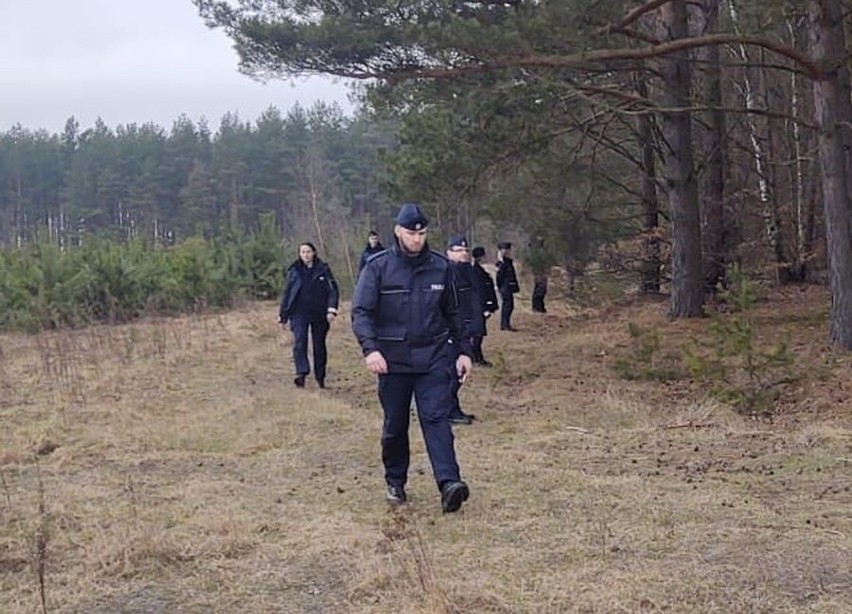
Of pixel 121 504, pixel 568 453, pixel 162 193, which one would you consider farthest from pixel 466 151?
pixel 162 193

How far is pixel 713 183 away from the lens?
1986 centimetres

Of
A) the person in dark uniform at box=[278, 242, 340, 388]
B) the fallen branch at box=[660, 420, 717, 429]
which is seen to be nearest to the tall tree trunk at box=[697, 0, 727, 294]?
the person in dark uniform at box=[278, 242, 340, 388]

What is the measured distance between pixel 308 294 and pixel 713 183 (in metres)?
9.93

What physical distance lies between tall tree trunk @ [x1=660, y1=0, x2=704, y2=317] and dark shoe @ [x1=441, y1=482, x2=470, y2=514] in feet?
41.1

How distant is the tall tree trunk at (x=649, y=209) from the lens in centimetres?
2141

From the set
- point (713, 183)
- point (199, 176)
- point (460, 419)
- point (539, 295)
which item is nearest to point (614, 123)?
point (713, 183)

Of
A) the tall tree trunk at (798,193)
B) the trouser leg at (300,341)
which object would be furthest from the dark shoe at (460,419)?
the tall tree trunk at (798,193)

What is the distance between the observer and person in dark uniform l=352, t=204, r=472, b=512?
6.44 m

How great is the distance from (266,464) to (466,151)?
31.5 feet

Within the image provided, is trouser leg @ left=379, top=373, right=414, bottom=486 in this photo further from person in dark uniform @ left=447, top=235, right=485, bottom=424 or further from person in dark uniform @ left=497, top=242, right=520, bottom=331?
person in dark uniform @ left=497, top=242, right=520, bottom=331

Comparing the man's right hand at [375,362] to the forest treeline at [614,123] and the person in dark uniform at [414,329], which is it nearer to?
the person in dark uniform at [414,329]

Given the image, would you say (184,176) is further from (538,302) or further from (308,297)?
(308,297)

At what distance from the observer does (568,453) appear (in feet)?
28.3

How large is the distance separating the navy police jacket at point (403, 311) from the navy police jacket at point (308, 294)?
20.1 ft
